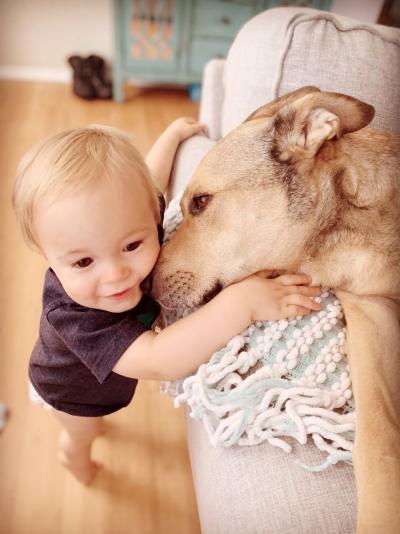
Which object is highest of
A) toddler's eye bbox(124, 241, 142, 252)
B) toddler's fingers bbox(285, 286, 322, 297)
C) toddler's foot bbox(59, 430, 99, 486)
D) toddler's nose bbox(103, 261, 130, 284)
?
toddler's eye bbox(124, 241, 142, 252)

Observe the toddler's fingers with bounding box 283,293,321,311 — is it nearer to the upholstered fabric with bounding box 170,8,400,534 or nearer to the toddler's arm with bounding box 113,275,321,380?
the toddler's arm with bounding box 113,275,321,380

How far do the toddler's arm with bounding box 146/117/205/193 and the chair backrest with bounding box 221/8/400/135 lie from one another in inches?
9.6

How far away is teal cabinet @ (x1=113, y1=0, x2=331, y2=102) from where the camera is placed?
2705mm

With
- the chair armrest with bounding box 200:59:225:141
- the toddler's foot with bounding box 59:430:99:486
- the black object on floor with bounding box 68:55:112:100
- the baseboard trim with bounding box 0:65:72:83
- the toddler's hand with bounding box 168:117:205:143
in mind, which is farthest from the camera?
the black object on floor with bounding box 68:55:112:100

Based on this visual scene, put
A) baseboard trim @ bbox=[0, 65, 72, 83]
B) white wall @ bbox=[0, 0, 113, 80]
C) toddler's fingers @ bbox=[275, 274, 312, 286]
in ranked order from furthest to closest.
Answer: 1. baseboard trim @ bbox=[0, 65, 72, 83]
2. white wall @ bbox=[0, 0, 113, 80]
3. toddler's fingers @ bbox=[275, 274, 312, 286]

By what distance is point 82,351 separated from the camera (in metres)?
0.90

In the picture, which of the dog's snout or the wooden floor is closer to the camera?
the dog's snout

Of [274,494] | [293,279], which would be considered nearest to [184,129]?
[293,279]

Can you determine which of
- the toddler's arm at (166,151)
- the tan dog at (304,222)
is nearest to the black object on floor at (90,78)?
the toddler's arm at (166,151)

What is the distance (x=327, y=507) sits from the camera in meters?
0.73

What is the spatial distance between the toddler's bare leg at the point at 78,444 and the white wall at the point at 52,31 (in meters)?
1.65

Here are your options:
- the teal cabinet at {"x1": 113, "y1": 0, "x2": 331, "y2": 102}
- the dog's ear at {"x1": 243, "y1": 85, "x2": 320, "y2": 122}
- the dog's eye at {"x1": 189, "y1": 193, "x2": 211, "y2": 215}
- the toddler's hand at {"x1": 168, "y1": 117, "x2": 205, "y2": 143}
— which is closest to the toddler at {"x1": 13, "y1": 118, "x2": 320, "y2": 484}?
the dog's eye at {"x1": 189, "y1": 193, "x2": 211, "y2": 215}

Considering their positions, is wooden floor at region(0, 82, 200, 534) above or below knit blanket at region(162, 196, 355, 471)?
below

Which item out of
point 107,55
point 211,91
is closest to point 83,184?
point 211,91
